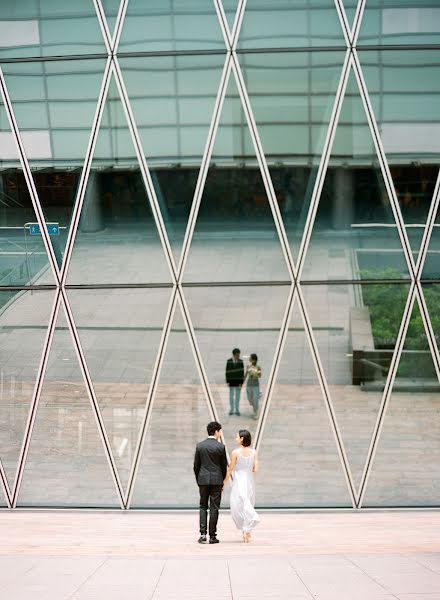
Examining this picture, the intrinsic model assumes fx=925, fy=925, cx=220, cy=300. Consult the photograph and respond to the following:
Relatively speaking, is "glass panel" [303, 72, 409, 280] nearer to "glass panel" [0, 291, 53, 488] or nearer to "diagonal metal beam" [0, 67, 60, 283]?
"diagonal metal beam" [0, 67, 60, 283]

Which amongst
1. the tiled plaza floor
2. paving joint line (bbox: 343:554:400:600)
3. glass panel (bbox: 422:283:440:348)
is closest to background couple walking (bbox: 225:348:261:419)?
the tiled plaza floor

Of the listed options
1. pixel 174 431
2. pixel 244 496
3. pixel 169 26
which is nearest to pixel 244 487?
pixel 244 496

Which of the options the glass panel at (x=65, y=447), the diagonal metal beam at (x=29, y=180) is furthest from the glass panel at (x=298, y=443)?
the diagonal metal beam at (x=29, y=180)

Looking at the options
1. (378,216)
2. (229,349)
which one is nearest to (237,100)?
(378,216)

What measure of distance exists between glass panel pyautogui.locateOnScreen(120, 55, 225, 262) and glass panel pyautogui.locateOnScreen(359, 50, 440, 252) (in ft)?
9.62

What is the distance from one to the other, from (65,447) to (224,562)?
23.3 feet

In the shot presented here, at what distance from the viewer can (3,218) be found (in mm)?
16984

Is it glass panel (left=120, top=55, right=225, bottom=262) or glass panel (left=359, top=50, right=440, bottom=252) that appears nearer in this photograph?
glass panel (left=359, top=50, right=440, bottom=252)

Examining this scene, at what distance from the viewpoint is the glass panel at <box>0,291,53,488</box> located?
16984 mm

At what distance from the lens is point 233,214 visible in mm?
16672

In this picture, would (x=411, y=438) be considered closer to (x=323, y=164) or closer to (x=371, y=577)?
(x=323, y=164)

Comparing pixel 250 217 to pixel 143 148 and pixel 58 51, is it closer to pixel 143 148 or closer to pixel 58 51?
pixel 143 148

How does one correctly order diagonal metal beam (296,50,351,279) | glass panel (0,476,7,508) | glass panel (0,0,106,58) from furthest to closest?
glass panel (0,476,7,508)
glass panel (0,0,106,58)
diagonal metal beam (296,50,351,279)

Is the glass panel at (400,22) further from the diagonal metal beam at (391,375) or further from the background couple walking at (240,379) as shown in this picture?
the background couple walking at (240,379)
